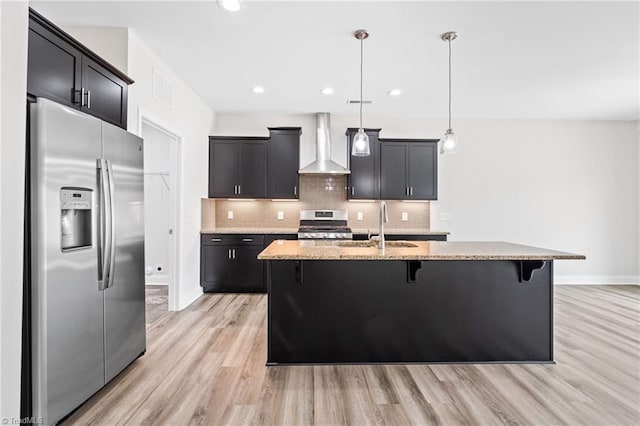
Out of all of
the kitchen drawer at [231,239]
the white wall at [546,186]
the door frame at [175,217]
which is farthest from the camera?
the white wall at [546,186]

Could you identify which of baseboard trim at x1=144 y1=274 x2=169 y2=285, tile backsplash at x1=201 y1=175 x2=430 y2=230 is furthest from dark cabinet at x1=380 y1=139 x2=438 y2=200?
baseboard trim at x1=144 y1=274 x2=169 y2=285

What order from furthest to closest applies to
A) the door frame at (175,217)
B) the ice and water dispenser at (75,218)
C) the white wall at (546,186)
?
the white wall at (546,186) → the door frame at (175,217) → the ice and water dispenser at (75,218)

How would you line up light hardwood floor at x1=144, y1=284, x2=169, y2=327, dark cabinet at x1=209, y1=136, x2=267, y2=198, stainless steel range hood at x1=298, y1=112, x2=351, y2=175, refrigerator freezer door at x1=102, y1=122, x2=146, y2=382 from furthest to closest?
dark cabinet at x1=209, y1=136, x2=267, y2=198 → stainless steel range hood at x1=298, y1=112, x2=351, y2=175 → light hardwood floor at x1=144, y1=284, x2=169, y2=327 → refrigerator freezer door at x1=102, y1=122, x2=146, y2=382

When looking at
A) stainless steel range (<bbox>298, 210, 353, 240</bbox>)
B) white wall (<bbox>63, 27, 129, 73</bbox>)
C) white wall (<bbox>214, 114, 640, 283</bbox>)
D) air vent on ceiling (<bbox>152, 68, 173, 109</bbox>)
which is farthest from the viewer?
white wall (<bbox>214, 114, 640, 283</bbox>)

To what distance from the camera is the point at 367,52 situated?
3.30 meters

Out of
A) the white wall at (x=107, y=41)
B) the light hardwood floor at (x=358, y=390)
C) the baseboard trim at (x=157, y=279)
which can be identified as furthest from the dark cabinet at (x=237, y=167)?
the light hardwood floor at (x=358, y=390)

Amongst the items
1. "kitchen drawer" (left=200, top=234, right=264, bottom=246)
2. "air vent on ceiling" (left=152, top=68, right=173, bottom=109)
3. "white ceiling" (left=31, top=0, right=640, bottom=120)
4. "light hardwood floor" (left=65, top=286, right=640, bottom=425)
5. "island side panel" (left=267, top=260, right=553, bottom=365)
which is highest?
"white ceiling" (left=31, top=0, right=640, bottom=120)

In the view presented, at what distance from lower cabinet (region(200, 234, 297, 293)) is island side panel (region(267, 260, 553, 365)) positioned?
7.55 feet

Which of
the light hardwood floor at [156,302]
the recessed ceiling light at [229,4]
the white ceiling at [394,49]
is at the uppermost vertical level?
the white ceiling at [394,49]

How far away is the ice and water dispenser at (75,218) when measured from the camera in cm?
189

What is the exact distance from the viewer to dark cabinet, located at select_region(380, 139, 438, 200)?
5246mm

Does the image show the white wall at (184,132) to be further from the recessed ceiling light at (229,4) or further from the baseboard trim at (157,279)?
the recessed ceiling light at (229,4)

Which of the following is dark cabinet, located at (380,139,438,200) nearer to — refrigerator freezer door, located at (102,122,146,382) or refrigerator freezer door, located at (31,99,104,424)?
refrigerator freezer door, located at (102,122,146,382)

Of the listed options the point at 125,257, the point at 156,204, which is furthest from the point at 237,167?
the point at 125,257
